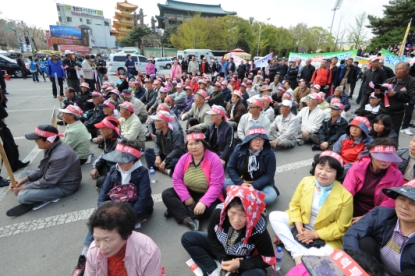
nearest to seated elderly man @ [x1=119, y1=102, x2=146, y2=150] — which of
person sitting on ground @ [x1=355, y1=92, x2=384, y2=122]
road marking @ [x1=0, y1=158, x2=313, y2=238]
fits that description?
road marking @ [x1=0, y1=158, x2=313, y2=238]

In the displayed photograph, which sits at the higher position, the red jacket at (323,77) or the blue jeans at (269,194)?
the red jacket at (323,77)

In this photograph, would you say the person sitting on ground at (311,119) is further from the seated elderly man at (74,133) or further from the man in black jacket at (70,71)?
the man in black jacket at (70,71)

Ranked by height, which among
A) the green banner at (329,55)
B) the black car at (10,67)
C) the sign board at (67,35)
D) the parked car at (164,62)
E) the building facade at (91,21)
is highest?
the building facade at (91,21)

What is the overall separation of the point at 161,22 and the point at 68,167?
2548 inches

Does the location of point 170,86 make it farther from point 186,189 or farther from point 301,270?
point 301,270

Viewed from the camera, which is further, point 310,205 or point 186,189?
point 186,189

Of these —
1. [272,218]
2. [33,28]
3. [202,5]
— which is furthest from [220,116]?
[33,28]

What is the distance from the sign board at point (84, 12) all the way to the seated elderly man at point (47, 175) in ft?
231

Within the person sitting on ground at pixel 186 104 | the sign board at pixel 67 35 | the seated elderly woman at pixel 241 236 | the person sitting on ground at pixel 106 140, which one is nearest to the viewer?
the seated elderly woman at pixel 241 236

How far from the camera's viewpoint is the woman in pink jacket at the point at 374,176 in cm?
256

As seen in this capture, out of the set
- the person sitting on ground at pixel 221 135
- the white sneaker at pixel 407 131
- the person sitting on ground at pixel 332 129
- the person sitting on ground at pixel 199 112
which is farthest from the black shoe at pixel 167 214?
the white sneaker at pixel 407 131

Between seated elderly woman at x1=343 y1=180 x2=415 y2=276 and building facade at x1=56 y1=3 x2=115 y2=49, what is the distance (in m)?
66.0

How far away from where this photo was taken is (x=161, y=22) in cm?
5941

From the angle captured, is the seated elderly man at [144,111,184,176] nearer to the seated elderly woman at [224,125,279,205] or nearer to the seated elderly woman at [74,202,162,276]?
the seated elderly woman at [224,125,279,205]
